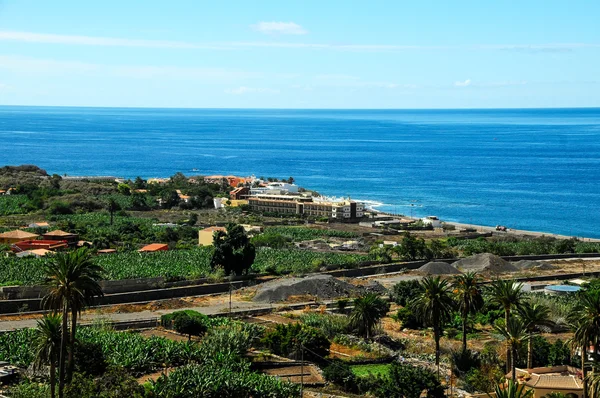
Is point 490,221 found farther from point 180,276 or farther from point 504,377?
point 504,377

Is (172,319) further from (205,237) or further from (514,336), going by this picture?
(205,237)

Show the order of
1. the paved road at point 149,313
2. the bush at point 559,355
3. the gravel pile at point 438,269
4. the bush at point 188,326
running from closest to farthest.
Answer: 1. the bush at point 559,355
2. the bush at point 188,326
3. the paved road at point 149,313
4. the gravel pile at point 438,269

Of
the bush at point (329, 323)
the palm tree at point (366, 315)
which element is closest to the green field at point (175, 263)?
the bush at point (329, 323)

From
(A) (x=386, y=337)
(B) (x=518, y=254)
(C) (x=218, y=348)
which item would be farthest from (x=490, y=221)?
(C) (x=218, y=348)

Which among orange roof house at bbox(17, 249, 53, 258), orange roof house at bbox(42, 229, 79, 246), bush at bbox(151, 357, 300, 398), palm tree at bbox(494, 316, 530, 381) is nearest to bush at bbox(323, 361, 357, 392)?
bush at bbox(151, 357, 300, 398)

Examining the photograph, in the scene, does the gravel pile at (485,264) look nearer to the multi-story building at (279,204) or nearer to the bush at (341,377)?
the bush at (341,377)

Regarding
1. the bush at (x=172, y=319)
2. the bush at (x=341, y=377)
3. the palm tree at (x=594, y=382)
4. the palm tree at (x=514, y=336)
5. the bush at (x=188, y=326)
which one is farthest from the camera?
the bush at (x=172, y=319)

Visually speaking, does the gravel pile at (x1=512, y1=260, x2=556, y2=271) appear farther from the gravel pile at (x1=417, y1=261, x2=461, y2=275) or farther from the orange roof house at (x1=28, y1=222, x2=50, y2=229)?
the orange roof house at (x1=28, y1=222, x2=50, y2=229)
